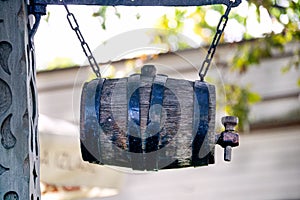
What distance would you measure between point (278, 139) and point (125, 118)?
3508 millimetres

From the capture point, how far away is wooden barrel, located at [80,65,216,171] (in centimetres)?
154

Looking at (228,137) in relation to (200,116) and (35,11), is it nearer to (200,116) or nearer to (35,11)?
(200,116)

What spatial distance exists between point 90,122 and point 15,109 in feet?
0.50

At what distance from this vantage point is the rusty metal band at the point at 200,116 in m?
1.55

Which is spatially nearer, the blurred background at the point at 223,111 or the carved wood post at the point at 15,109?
the carved wood post at the point at 15,109

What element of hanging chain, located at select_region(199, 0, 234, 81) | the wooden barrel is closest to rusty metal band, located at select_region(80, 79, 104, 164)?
the wooden barrel

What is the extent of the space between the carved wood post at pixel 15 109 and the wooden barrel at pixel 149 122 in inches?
5.0

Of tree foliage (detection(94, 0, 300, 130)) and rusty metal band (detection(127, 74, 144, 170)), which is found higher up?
tree foliage (detection(94, 0, 300, 130))

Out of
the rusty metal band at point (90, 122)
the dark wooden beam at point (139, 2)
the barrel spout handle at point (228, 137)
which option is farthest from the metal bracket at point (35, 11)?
the barrel spout handle at point (228, 137)

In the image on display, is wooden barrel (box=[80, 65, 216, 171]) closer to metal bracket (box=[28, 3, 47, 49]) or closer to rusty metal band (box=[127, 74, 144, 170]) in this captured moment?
rusty metal band (box=[127, 74, 144, 170])

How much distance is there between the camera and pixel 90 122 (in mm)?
1573

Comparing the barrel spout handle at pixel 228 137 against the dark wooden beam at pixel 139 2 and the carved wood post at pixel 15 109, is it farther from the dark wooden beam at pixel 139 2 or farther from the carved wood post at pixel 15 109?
the carved wood post at pixel 15 109

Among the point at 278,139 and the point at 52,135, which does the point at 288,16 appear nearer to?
the point at 52,135

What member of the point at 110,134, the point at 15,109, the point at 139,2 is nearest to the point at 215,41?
the point at 139,2
